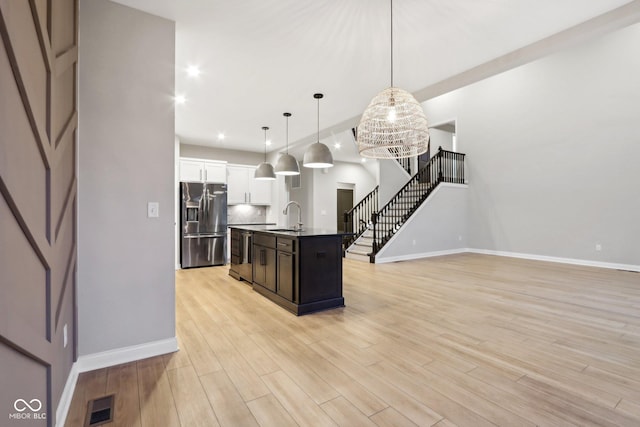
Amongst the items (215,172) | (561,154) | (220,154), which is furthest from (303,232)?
(561,154)

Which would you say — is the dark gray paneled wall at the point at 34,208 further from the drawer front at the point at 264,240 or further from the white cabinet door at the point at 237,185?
the white cabinet door at the point at 237,185

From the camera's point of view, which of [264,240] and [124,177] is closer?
[124,177]

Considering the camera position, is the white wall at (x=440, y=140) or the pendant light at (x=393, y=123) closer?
the pendant light at (x=393, y=123)

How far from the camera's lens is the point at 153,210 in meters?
2.50

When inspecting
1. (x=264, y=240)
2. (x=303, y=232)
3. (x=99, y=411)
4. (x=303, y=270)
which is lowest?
(x=99, y=411)

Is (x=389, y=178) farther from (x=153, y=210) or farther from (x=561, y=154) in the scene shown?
(x=153, y=210)

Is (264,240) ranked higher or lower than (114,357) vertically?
higher

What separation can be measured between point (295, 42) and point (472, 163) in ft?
23.3

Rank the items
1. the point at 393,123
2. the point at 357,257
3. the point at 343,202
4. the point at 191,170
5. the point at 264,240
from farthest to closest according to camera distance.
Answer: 1. the point at 343,202
2. the point at 357,257
3. the point at 191,170
4. the point at 264,240
5. the point at 393,123

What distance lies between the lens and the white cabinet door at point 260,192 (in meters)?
7.84

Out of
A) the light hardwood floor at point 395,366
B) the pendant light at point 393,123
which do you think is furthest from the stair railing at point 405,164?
the pendant light at point 393,123

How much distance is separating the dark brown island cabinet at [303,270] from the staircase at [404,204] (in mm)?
3378

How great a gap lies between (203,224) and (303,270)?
12.6ft

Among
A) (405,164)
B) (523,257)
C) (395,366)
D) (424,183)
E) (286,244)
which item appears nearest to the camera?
(395,366)
